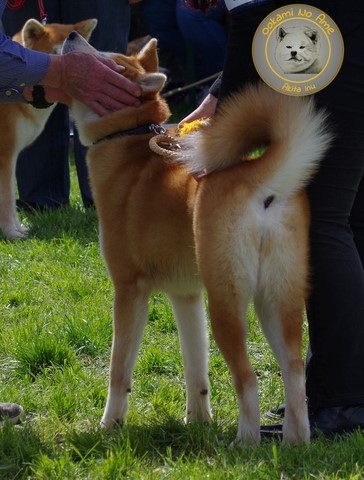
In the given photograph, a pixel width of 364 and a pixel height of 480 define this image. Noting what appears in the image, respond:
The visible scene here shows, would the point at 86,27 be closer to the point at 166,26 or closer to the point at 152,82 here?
the point at 152,82

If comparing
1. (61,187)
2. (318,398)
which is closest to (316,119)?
(318,398)

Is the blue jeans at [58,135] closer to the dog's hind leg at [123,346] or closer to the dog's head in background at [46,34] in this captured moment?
the dog's head in background at [46,34]

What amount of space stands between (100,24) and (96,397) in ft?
11.0

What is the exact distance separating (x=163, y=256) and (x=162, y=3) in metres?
6.37

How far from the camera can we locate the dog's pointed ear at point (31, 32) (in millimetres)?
5741

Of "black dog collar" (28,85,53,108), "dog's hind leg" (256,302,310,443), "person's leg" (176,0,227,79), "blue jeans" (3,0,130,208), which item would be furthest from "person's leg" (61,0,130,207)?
"dog's hind leg" (256,302,310,443)

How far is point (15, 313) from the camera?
13.8ft

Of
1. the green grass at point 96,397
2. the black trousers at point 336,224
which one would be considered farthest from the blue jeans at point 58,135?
the black trousers at point 336,224

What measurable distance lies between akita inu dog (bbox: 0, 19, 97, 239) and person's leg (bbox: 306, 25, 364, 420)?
3.11 m

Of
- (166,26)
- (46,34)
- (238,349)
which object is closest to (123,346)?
(238,349)

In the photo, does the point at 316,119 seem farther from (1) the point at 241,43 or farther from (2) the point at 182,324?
(2) the point at 182,324

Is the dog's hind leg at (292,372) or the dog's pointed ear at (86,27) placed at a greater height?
the dog's pointed ear at (86,27)

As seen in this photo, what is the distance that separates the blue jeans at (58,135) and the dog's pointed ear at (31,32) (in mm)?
352

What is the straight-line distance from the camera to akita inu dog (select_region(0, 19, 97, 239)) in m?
5.73
